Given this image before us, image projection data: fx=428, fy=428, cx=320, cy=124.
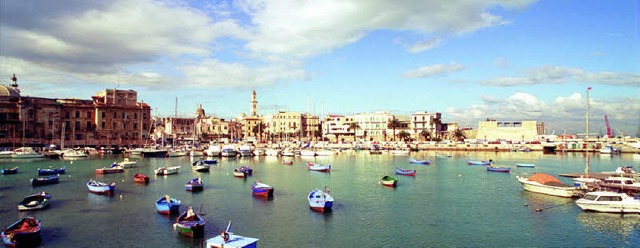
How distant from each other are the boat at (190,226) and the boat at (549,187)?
35.2 m

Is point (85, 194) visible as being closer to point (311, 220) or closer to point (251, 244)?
point (311, 220)

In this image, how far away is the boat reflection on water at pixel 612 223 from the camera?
30.6 m

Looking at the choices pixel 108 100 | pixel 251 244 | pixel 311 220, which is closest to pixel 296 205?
pixel 311 220

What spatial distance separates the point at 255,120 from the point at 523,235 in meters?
169

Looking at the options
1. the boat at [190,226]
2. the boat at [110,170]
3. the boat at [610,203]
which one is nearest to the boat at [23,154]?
the boat at [110,170]

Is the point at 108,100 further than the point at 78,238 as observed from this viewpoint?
Yes

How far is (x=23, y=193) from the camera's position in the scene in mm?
46219

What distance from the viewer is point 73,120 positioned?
403 feet

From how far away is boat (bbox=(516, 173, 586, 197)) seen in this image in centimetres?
4251

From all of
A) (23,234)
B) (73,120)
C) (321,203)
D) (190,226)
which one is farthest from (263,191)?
(73,120)

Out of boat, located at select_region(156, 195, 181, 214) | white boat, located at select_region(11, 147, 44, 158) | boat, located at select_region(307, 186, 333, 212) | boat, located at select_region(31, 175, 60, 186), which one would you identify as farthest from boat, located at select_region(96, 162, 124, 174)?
boat, located at select_region(307, 186, 333, 212)

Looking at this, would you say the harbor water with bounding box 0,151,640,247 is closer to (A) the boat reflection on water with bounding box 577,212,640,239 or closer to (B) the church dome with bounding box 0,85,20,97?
(A) the boat reflection on water with bounding box 577,212,640,239

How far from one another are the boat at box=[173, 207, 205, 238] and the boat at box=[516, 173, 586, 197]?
35227 mm

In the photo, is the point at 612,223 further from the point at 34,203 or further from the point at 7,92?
the point at 7,92
